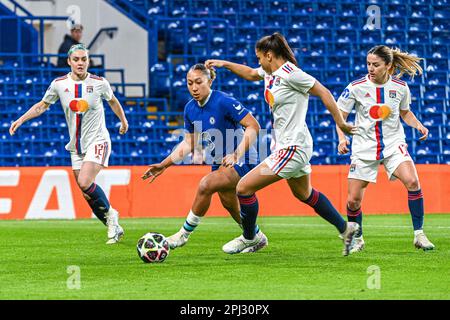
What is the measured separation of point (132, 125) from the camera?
20422 mm

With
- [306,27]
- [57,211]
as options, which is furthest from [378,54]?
[306,27]

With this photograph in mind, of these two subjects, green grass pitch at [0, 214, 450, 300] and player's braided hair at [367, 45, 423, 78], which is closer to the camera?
green grass pitch at [0, 214, 450, 300]

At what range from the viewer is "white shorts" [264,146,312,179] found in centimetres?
931

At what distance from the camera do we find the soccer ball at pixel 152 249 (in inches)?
376

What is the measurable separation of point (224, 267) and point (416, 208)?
260cm

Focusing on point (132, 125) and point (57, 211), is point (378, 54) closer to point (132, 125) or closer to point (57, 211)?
point (57, 211)

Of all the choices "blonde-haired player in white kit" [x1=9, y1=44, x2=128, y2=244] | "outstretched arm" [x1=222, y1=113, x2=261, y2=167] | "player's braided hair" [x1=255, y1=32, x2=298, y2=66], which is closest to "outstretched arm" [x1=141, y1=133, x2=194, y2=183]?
"outstretched arm" [x1=222, y1=113, x2=261, y2=167]

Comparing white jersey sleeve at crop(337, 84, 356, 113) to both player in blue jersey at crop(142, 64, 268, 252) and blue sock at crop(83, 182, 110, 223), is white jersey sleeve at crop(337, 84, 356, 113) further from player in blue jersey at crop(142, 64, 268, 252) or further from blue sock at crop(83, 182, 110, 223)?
blue sock at crop(83, 182, 110, 223)

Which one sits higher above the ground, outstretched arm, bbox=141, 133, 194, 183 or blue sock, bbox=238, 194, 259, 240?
Answer: outstretched arm, bbox=141, 133, 194, 183

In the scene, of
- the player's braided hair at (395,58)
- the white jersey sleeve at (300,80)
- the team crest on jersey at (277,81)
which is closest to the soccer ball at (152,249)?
the team crest on jersey at (277,81)

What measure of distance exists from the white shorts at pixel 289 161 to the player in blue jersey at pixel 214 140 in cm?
47

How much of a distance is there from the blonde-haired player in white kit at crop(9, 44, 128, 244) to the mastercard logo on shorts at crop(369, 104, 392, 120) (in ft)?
10.6

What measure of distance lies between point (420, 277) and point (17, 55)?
13990mm

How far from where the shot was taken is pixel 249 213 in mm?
9914
